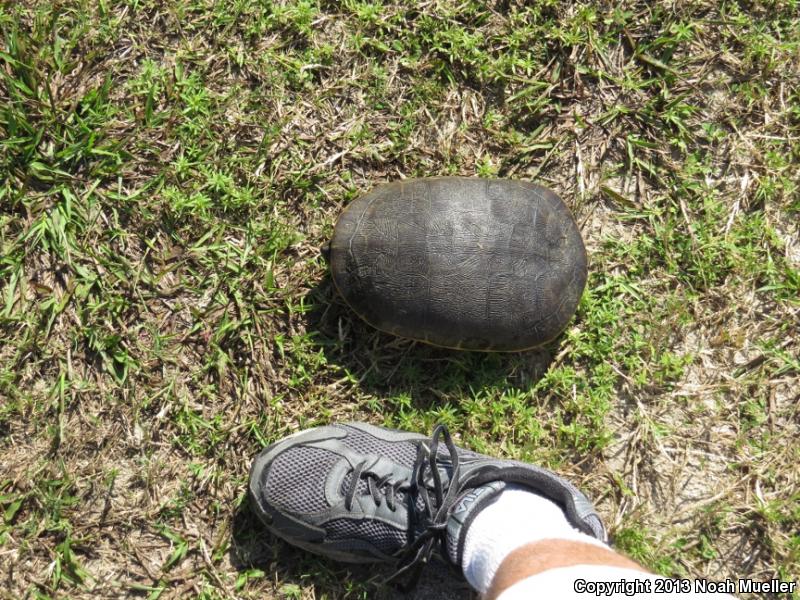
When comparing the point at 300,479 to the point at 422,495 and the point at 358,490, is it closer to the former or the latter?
the point at 358,490

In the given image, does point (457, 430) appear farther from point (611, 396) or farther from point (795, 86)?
point (795, 86)

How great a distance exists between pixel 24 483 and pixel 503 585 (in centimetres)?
200

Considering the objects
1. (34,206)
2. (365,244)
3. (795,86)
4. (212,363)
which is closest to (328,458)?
(212,363)

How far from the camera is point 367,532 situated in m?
2.65

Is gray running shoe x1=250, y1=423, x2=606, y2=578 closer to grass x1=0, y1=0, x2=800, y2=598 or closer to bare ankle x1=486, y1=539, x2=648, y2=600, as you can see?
grass x1=0, y1=0, x2=800, y2=598

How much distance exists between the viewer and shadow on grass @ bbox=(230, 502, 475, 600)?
277cm

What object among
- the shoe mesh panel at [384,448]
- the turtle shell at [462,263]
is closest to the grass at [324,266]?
the shoe mesh panel at [384,448]

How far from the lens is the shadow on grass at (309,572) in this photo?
9.10 ft

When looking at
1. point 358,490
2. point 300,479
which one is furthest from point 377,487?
point 300,479

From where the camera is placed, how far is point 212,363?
111 inches

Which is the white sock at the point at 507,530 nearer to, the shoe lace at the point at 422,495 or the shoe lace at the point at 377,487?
the shoe lace at the point at 422,495

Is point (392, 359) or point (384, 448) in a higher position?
point (392, 359)

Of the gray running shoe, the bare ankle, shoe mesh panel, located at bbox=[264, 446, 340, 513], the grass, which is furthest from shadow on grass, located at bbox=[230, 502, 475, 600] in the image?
the bare ankle

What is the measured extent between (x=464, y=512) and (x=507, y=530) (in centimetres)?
18
